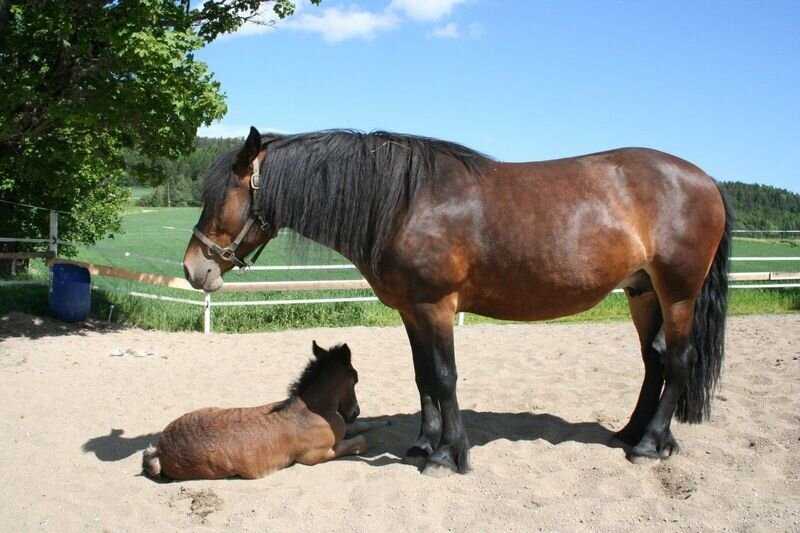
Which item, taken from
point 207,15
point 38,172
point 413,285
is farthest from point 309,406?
point 38,172

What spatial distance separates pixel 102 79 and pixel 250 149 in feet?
17.8

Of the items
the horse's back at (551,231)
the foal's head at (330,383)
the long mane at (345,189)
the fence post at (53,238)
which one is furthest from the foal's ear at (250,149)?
the fence post at (53,238)

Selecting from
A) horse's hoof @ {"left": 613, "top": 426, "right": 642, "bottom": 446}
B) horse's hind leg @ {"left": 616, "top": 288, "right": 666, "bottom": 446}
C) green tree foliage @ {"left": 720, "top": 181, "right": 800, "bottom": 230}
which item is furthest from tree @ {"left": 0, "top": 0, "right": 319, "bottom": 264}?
green tree foliage @ {"left": 720, "top": 181, "right": 800, "bottom": 230}

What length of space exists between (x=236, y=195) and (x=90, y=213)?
434 inches

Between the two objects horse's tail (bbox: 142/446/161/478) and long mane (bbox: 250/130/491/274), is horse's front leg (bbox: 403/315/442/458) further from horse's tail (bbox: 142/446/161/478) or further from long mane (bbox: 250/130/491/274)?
horse's tail (bbox: 142/446/161/478)

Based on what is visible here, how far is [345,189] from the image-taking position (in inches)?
169

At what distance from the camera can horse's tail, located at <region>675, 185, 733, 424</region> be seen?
16.0 ft

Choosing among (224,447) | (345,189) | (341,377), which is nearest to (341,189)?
(345,189)

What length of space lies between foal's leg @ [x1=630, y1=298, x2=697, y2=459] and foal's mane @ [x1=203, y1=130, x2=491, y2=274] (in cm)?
193

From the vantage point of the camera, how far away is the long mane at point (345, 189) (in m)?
4.27

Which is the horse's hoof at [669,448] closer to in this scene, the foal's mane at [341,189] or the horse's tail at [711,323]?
the horse's tail at [711,323]

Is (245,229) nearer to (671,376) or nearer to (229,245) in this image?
(229,245)

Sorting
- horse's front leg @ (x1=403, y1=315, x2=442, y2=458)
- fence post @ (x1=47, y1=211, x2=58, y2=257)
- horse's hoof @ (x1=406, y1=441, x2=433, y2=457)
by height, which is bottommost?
horse's hoof @ (x1=406, y1=441, x2=433, y2=457)

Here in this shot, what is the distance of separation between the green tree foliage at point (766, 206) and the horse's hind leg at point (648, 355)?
2571 cm
